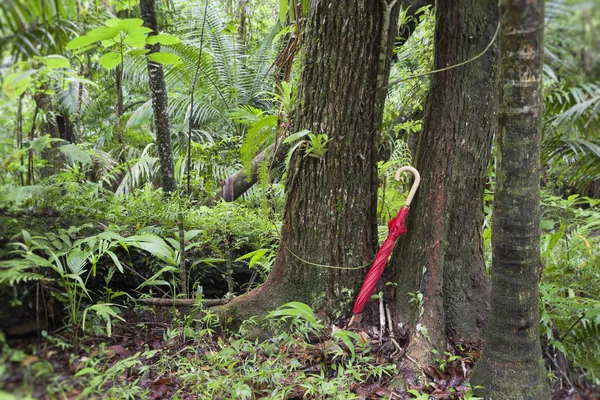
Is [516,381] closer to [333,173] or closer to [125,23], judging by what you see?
[333,173]

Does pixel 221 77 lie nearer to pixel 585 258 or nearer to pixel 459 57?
pixel 459 57

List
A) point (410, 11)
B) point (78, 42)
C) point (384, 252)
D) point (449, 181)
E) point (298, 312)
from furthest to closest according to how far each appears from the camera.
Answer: point (410, 11) → point (449, 181) → point (384, 252) → point (298, 312) → point (78, 42)

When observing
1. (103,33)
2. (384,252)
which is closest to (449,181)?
(384,252)

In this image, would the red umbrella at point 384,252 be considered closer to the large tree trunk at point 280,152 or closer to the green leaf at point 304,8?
the large tree trunk at point 280,152

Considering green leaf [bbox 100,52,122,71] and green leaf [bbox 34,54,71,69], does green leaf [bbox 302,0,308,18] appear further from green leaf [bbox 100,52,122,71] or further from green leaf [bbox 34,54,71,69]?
green leaf [bbox 34,54,71,69]

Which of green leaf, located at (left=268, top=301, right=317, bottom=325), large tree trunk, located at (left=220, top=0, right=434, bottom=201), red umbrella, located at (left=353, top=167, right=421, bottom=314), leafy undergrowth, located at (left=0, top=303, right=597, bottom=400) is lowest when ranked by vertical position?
leafy undergrowth, located at (left=0, top=303, right=597, bottom=400)

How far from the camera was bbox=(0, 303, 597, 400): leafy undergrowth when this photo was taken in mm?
2062

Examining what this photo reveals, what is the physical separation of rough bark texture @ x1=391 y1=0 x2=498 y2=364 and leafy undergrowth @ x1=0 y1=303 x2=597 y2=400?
22cm

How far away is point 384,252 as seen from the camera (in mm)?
Result: 2613

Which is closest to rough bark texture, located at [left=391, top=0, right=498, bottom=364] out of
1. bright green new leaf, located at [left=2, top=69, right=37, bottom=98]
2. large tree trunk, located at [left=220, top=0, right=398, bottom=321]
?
large tree trunk, located at [left=220, top=0, right=398, bottom=321]

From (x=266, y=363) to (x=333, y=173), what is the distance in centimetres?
115

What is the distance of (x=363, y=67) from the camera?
2.58m

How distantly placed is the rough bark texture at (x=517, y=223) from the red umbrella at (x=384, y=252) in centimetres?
63

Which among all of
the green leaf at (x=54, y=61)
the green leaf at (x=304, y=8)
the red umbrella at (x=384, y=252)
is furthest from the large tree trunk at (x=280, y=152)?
the green leaf at (x=54, y=61)
